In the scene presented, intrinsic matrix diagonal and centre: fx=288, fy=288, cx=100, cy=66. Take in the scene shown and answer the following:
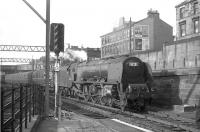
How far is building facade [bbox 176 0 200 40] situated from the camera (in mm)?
41000

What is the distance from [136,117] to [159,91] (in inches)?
351

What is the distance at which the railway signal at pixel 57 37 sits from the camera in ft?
37.2

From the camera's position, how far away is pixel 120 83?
16.8 m

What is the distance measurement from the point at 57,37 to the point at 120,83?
6.52 meters

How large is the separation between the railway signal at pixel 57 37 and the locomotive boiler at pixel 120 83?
622 cm

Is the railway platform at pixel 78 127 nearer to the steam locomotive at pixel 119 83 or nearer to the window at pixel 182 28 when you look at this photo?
the steam locomotive at pixel 119 83

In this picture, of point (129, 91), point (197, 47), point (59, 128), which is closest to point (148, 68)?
point (129, 91)

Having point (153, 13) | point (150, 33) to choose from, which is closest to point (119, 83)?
point (150, 33)

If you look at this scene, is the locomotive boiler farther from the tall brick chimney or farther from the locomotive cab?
the tall brick chimney

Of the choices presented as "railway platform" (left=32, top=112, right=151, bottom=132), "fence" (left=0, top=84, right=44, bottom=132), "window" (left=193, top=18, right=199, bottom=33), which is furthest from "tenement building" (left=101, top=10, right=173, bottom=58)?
"railway platform" (left=32, top=112, right=151, bottom=132)

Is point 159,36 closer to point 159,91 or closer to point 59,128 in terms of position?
point 159,91

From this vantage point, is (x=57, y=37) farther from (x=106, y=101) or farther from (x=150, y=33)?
(x=150, y=33)

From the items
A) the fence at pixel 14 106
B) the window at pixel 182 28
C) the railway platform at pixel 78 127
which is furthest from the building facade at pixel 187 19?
the fence at pixel 14 106

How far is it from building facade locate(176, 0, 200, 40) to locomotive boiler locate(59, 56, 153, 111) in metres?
24.1
